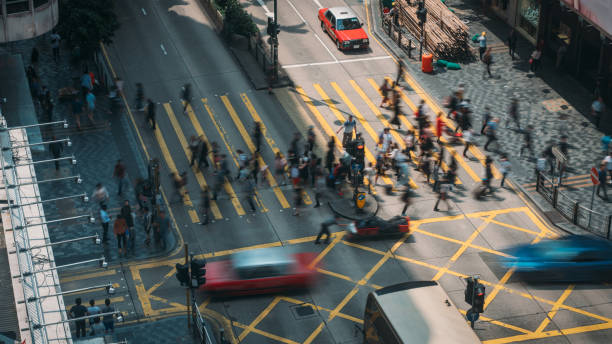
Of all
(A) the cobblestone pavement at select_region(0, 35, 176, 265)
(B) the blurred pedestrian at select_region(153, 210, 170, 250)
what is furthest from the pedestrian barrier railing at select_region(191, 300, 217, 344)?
(A) the cobblestone pavement at select_region(0, 35, 176, 265)

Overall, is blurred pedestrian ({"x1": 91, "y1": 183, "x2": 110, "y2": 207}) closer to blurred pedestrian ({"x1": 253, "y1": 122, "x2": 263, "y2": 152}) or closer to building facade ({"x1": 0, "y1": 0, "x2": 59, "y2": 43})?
blurred pedestrian ({"x1": 253, "y1": 122, "x2": 263, "y2": 152})

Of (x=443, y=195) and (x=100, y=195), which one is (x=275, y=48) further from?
(x=100, y=195)

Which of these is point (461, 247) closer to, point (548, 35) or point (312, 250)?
point (312, 250)

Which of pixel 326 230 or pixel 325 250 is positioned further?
pixel 325 250

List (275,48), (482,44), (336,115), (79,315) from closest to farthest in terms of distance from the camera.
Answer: (79,315)
(336,115)
(275,48)
(482,44)

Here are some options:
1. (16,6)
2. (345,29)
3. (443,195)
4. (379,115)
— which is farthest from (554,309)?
(16,6)
